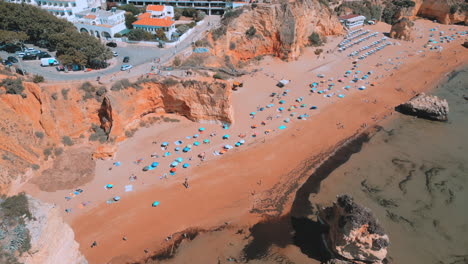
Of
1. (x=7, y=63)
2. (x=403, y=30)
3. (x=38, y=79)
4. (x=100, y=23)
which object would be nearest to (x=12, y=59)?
(x=7, y=63)

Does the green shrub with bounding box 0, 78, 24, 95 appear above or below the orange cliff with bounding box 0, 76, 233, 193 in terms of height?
above

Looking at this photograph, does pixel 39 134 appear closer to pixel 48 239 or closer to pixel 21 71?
pixel 21 71

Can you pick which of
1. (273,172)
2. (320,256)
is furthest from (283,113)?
(320,256)

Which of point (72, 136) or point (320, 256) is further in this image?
point (72, 136)

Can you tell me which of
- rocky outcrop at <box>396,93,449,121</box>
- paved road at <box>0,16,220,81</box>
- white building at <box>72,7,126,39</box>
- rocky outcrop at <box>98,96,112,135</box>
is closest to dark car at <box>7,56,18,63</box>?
paved road at <box>0,16,220,81</box>

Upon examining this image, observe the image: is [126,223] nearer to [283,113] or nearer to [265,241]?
[265,241]

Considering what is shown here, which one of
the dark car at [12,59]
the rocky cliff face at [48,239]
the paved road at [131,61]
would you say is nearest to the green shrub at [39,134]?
the paved road at [131,61]

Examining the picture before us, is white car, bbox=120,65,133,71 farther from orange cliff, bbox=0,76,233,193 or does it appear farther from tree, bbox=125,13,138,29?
tree, bbox=125,13,138,29
